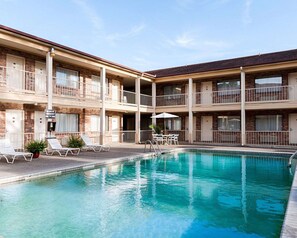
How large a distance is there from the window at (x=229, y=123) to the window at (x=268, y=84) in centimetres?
298

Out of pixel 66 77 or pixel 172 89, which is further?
pixel 172 89

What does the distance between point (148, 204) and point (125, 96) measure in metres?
18.3

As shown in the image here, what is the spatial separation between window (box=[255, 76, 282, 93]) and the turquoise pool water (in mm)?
10486

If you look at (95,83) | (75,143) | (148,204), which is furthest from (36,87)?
(148,204)

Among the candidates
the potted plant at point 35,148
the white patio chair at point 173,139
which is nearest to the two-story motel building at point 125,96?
the white patio chair at point 173,139

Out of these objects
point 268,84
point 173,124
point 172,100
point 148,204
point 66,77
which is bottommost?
point 148,204

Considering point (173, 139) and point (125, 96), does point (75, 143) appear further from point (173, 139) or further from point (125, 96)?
point (125, 96)

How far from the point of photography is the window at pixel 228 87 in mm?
21111

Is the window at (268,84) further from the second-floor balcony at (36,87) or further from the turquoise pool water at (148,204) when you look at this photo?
the second-floor balcony at (36,87)

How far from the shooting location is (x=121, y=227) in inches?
200

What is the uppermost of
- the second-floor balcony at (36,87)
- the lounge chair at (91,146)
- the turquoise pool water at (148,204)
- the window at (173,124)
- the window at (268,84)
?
the window at (268,84)

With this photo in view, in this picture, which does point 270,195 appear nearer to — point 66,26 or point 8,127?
point 8,127

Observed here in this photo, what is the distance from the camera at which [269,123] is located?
20.0 meters

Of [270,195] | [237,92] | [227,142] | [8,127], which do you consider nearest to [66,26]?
[8,127]
